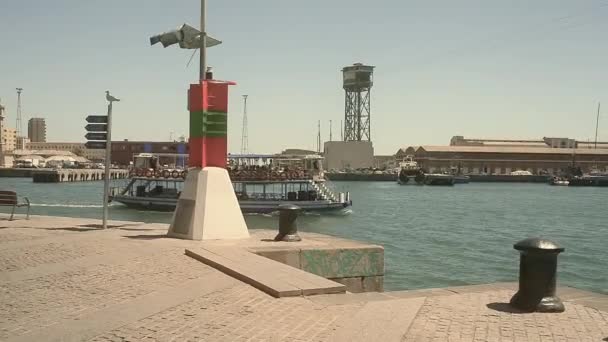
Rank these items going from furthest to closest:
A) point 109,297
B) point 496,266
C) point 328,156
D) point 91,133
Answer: point 328,156, point 496,266, point 91,133, point 109,297

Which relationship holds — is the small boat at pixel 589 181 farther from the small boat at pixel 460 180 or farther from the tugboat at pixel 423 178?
the tugboat at pixel 423 178

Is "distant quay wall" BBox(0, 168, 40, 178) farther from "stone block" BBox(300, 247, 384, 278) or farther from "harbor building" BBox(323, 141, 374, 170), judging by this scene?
"stone block" BBox(300, 247, 384, 278)

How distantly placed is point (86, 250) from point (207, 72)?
5267 mm

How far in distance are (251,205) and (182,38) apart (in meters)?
36.8

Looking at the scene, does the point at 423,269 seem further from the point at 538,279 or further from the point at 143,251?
the point at 538,279

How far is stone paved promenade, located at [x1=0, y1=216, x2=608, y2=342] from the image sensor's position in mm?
6457

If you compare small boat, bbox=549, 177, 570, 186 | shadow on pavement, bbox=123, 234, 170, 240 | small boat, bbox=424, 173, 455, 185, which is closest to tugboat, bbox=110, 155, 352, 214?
shadow on pavement, bbox=123, 234, 170, 240

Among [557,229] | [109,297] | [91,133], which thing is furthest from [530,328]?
[557,229]

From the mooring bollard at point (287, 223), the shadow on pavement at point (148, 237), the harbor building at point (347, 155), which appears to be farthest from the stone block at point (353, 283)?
the harbor building at point (347, 155)

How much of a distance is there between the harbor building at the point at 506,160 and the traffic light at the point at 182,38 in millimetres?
157984

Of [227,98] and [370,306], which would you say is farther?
[227,98]

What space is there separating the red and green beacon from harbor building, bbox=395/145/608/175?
519 ft

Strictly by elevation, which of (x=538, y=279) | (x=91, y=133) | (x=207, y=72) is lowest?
(x=538, y=279)

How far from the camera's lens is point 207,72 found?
49.1 feet
